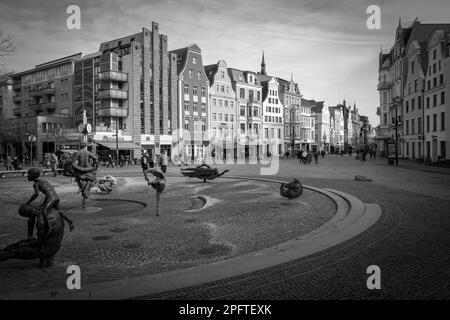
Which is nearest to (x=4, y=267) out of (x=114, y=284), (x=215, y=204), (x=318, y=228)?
(x=114, y=284)

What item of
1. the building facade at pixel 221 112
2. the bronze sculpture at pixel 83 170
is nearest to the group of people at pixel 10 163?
the bronze sculpture at pixel 83 170

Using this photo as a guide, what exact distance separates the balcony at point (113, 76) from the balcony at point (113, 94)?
173 cm

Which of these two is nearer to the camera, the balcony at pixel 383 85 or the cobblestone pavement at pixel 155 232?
the cobblestone pavement at pixel 155 232

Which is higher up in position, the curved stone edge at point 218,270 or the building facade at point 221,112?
the building facade at point 221,112

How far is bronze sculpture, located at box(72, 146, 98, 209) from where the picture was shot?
534 inches

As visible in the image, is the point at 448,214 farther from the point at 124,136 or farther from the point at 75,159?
the point at 124,136

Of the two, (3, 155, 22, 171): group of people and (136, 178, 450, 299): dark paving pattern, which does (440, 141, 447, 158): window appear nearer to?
(136, 178, 450, 299): dark paving pattern

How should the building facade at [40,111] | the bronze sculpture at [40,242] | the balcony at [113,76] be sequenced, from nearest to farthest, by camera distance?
1. the bronze sculpture at [40,242]
2. the balcony at [113,76]
3. the building facade at [40,111]

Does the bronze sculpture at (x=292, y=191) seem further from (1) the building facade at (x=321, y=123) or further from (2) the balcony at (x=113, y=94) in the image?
(1) the building facade at (x=321, y=123)

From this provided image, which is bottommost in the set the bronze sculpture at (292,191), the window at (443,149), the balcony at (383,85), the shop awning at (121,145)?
the bronze sculpture at (292,191)

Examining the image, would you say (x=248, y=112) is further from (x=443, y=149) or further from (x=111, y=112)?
(x=443, y=149)

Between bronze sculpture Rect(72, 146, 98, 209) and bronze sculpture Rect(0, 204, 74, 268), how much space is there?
7139 mm

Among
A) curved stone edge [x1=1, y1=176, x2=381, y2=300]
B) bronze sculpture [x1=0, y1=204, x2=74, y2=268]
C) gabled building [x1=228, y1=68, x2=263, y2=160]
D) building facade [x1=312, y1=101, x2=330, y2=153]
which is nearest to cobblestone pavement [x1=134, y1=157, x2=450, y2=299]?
curved stone edge [x1=1, y1=176, x2=381, y2=300]

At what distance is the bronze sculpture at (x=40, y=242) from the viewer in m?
6.13
